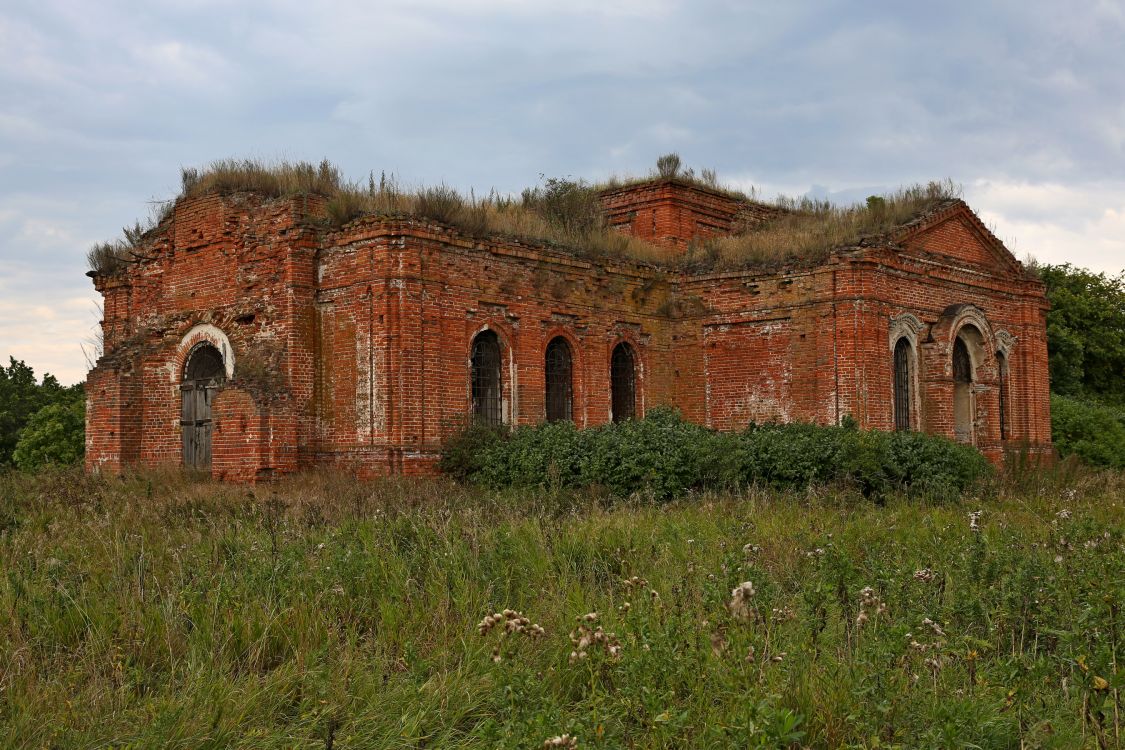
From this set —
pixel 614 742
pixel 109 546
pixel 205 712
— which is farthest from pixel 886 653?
→ pixel 109 546

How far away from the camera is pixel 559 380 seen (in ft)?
66.7

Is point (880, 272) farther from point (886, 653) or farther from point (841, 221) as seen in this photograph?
point (886, 653)

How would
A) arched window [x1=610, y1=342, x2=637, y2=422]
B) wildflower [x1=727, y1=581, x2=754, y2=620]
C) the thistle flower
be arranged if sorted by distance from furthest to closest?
arched window [x1=610, y1=342, x2=637, y2=422], the thistle flower, wildflower [x1=727, y1=581, x2=754, y2=620]

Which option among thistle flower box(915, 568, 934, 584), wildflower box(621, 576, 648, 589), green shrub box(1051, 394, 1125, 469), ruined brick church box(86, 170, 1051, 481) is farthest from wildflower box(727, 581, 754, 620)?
green shrub box(1051, 394, 1125, 469)

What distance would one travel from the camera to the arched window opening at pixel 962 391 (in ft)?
75.9

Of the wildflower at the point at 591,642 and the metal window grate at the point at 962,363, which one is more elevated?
the metal window grate at the point at 962,363

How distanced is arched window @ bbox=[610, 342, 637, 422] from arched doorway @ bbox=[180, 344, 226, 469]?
301 inches

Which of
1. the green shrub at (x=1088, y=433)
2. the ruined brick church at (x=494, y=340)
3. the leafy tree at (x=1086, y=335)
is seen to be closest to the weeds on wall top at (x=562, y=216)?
the ruined brick church at (x=494, y=340)

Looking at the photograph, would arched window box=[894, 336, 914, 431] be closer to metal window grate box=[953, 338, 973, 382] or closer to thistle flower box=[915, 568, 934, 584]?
metal window grate box=[953, 338, 973, 382]

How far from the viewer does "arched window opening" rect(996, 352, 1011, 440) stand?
24.2 metres

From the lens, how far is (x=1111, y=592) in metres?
5.41

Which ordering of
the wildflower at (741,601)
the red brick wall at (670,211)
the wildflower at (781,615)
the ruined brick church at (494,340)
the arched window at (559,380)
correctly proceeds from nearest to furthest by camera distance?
the wildflower at (741,601) → the wildflower at (781,615) → the ruined brick church at (494,340) → the arched window at (559,380) → the red brick wall at (670,211)

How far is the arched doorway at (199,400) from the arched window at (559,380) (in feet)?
19.4

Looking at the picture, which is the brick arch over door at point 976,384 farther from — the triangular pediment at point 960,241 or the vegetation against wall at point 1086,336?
the vegetation against wall at point 1086,336
